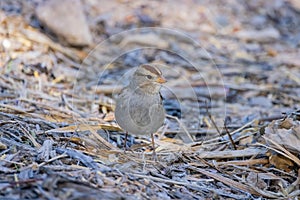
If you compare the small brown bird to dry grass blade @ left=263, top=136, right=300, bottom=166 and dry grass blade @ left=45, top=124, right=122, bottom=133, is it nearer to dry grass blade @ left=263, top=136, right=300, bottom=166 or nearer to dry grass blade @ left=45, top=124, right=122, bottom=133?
dry grass blade @ left=45, top=124, right=122, bottom=133

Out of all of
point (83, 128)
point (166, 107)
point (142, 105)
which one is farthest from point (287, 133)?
point (166, 107)

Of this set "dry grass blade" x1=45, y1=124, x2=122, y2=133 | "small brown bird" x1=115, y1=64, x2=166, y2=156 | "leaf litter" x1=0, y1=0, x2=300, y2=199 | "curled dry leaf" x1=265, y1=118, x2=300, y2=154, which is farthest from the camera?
"dry grass blade" x1=45, y1=124, x2=122, y2=133

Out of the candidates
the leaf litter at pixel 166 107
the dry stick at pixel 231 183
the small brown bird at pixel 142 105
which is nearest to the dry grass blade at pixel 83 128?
the leaf litter at pixel 166 107

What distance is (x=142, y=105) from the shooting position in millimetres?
3791

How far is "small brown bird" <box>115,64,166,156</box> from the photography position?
3732 mm

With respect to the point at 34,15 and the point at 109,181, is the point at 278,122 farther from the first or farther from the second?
the point at 34,15

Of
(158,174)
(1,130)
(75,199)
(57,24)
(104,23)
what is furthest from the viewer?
(104,23)

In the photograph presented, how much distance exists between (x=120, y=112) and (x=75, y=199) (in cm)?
115

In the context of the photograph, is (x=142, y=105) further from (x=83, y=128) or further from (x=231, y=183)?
(x=231, y=183)

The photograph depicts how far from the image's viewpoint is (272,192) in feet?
11.3

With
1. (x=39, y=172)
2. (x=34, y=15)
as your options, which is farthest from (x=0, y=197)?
(x=34, y=15)

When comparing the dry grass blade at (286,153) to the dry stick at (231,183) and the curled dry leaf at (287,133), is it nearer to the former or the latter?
the curled dry leaf at (287,133)

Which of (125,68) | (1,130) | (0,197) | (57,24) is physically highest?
(57,24)

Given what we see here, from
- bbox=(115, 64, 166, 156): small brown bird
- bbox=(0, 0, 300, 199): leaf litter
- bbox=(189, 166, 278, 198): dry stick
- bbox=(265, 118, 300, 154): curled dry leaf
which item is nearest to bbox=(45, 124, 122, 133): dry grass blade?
bbox=(0, 0, 300, 199): leaf litter
